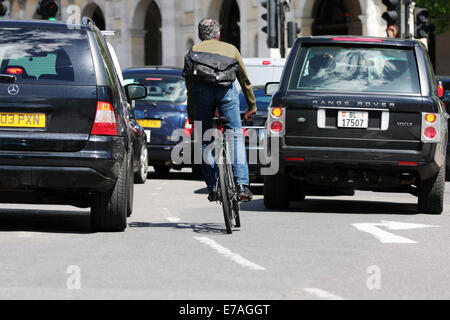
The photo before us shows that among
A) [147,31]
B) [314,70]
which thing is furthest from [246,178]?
[147,31]

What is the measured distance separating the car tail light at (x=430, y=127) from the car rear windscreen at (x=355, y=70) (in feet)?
1.12

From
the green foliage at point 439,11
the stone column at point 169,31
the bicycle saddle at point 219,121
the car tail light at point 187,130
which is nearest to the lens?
the bicycle saddle at point 219,121

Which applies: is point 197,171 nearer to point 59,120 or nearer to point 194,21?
point 59,120

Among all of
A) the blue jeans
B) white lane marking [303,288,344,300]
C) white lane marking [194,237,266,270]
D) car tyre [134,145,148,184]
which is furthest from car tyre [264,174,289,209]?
white lane marking [303,288,344,300]

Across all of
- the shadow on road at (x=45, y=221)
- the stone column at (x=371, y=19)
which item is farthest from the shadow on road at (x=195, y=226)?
the stone column at (x=371, y=19)

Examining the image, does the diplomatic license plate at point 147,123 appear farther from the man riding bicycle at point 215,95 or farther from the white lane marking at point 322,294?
the white lane marking at point 322,294

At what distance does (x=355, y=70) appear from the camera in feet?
43.5

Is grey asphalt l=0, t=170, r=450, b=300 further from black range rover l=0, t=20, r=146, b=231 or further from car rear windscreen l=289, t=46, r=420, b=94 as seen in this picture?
car rear windscreen l=289, t=46, r=420, b=94

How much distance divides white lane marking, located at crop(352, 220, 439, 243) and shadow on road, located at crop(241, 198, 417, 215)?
1352mm

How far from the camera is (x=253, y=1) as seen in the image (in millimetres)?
47406

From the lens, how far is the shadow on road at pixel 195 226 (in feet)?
36.7

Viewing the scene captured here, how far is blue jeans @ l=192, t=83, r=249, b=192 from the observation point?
36.3ft
